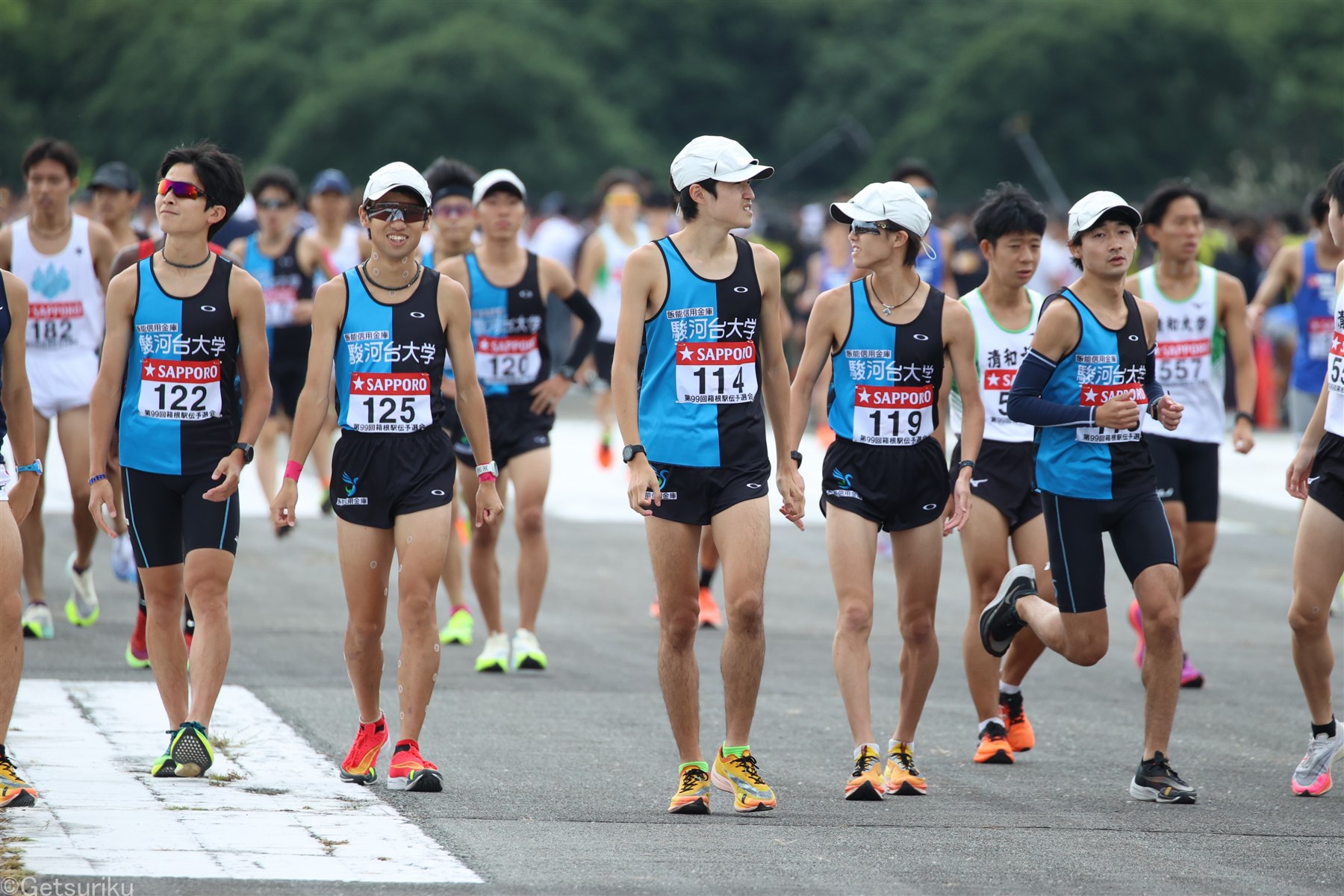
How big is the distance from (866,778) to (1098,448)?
1.53 meters

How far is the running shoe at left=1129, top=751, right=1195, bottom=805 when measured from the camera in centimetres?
725

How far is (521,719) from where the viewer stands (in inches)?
341

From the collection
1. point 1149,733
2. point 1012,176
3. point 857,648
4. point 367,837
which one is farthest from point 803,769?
point 1012,176

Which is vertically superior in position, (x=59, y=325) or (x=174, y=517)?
(x=59, y=325)

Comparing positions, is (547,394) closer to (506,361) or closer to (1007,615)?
(506,361)

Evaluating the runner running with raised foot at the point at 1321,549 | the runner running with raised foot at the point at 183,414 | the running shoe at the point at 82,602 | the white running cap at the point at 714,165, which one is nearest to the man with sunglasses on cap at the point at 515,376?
the running shoe at the point at 82,602

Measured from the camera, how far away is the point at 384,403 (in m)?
7.20

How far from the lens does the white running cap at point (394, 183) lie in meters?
7.19

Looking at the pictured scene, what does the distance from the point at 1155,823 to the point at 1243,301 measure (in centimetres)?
360

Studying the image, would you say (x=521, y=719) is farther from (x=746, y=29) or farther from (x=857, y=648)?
(x=746, y=29)

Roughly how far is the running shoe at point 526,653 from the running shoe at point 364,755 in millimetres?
2834

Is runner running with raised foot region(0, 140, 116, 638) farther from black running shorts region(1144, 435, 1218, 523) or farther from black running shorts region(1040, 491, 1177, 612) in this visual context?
black running shorts region(1144, 435, 1218, 523)

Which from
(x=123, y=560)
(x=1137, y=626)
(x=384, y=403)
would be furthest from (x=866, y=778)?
(x=123, y=560)

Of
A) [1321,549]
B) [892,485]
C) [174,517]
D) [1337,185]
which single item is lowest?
[1321,549]
